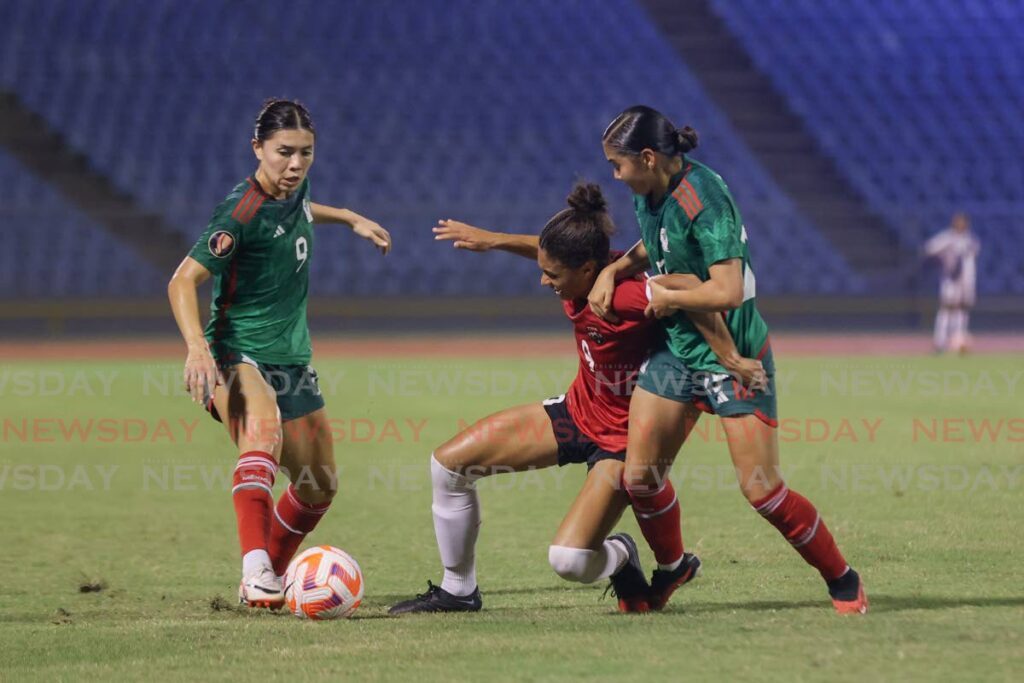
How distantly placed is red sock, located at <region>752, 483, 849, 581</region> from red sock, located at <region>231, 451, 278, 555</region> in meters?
1.86

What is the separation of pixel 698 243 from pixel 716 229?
0.15 meters

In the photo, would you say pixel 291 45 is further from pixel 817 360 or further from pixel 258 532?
pixel 258 532

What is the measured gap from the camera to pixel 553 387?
45.3ft

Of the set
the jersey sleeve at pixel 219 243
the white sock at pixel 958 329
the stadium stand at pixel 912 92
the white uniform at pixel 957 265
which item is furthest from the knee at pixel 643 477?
the stadium stand at pixel 912 92

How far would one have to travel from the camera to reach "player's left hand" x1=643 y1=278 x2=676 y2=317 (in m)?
4.71

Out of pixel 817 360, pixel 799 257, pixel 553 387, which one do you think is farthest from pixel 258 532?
pixel 799 257

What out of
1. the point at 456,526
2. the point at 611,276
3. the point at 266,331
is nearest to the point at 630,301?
the point at 611,276

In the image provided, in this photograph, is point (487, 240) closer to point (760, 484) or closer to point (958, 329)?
point (760, 484)

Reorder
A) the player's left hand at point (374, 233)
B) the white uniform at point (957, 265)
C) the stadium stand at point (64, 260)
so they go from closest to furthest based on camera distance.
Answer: the player's left hand at point (374, 233) < the white uniform at point (957, 265) < the stadium stand at point (64, 260)

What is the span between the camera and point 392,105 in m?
22.8

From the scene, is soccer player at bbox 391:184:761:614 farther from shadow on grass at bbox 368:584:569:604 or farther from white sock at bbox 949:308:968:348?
white sock at bbox 949:308:968:348

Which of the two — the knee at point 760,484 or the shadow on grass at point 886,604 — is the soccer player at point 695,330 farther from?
the shadow on grass at point 886,604

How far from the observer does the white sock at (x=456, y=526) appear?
17.4 ft

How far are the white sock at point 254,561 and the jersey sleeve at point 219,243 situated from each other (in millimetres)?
1153
